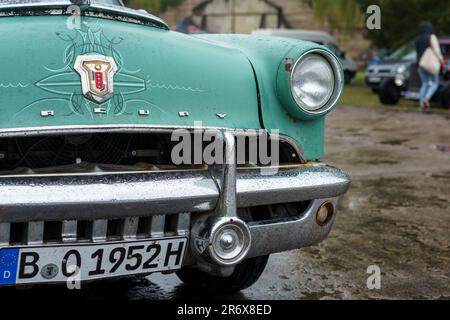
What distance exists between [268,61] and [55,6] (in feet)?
2.64

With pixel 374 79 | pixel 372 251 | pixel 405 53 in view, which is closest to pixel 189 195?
pixel 372 251

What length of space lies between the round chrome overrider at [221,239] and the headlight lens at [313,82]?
0.64 meters

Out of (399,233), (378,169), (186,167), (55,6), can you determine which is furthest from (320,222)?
(378,169)

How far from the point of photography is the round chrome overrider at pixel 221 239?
7.64 feet

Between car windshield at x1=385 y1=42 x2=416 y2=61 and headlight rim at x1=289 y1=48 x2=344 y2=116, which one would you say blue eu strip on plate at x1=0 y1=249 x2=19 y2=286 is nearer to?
headlight rim at x1=289 y1=48 x2=344 y2=116

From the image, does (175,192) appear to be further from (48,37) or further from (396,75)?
(396,75)

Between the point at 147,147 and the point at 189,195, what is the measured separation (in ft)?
1.40

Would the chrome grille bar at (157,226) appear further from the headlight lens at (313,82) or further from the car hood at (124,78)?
the headlight lens at (313,82)

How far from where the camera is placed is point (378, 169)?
6578 mm

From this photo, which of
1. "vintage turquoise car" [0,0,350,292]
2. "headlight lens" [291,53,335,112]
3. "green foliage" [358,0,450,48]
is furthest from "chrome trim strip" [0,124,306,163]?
"green foliage" [358,0,450,48]

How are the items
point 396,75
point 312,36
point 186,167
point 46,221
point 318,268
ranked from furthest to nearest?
point 312,36, point 396,75, point 318,268, point 186,167, point 46,221

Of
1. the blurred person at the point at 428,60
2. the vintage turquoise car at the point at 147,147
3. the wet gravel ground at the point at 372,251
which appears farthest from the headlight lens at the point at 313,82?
the blurred person at the point at 428,60

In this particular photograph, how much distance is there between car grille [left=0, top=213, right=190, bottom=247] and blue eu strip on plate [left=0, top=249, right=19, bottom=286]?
23mm

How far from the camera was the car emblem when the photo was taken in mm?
2342
